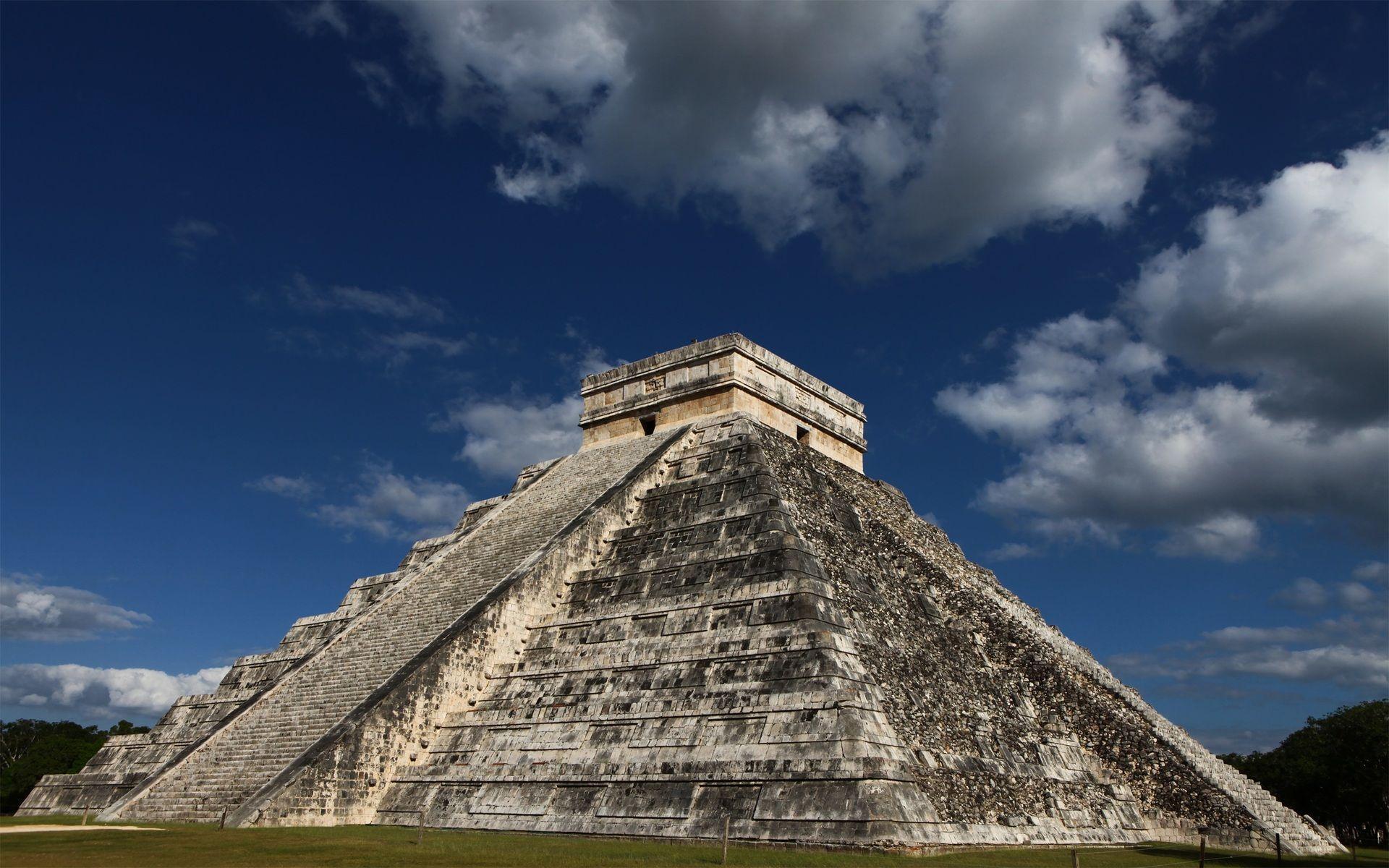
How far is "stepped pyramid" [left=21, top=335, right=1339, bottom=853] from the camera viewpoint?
36.4 feet

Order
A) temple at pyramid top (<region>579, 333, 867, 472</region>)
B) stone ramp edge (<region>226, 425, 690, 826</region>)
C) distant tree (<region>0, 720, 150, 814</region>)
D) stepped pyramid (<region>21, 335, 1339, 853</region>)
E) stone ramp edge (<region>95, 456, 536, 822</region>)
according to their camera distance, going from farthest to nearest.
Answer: distant tree (<region>0, 720, 150, 814</region>)
temple at pyramid top (<region>579, 333, 867, 472</region>)
stone ramp edge (<region>95, 456, 536, 822</region>)
stone ramp edge (<region>226, 425, 690, 826</region>)
stepped pyramid (<region>21, 335, 1339, 853</region>)

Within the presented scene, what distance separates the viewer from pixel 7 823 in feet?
45.6

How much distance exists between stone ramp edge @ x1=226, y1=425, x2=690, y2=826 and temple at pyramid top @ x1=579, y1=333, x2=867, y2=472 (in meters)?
1.69

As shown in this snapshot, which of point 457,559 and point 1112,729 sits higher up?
point 457,559

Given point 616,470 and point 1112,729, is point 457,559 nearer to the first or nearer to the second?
point 616,470

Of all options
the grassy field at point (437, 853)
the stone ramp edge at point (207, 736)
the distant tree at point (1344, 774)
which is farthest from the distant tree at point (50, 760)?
the distant tree at point (1344, 774)

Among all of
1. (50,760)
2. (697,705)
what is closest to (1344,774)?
(697,705)

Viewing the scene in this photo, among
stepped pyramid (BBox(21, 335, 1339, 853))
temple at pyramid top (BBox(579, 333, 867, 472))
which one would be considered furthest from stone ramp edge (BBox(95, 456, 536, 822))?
temple at pyramid top (BBox(579, 333, 867, 472))

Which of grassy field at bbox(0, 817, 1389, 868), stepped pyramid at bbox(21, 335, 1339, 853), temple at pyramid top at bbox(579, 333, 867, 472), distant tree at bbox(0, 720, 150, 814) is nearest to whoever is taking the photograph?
grassy field at bbox(0, 817, 1389, 868)

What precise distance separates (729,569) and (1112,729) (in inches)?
245

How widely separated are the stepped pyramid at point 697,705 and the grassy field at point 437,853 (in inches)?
16.3

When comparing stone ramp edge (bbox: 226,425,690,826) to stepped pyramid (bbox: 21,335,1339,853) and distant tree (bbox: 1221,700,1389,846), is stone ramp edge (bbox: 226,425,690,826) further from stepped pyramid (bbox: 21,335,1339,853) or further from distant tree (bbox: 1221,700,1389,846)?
distant tree (bbox: 1221,700,1389,846)

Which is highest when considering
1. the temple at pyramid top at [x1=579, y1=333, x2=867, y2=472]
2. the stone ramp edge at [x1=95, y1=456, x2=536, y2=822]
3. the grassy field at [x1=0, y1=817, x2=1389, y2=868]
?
the temple at pyramid top at [x1=579, y1=333, x2=867, y2=472]

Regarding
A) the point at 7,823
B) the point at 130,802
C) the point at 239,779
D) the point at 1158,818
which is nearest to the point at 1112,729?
the point at 1158,818
